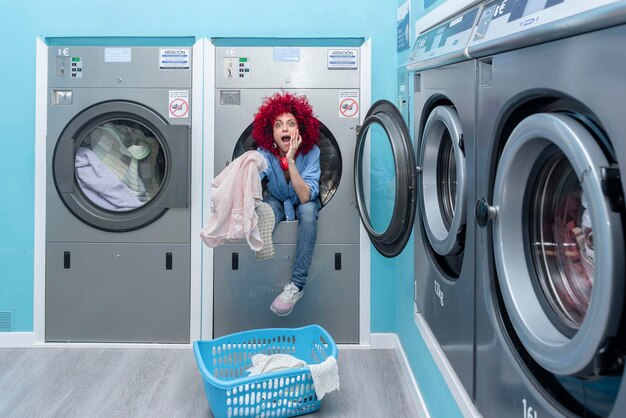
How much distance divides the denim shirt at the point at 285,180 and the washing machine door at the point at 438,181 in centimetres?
83

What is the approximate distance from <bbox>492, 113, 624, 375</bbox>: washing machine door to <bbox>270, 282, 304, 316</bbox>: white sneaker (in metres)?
1.68

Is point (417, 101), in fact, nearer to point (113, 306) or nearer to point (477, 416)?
point (477, 416)

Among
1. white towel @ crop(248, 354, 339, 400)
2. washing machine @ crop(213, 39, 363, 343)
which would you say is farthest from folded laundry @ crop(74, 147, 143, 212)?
white towel @ crop(248, 354, 339, 400)

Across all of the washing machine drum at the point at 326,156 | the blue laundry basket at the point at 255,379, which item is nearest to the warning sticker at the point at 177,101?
the washing machine drum at the point at 326,156

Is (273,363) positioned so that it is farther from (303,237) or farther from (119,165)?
(119,165)

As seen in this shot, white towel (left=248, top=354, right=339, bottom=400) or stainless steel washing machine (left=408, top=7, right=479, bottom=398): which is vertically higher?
stainless steel washing machine (left=408, top=7, right=479, bottom=398)

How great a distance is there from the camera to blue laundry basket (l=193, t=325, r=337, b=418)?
2.12m

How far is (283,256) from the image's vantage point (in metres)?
2.92

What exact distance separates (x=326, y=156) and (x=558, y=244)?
199 centimetres

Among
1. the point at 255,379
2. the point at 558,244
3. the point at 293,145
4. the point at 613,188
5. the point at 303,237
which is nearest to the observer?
the point at 613,188

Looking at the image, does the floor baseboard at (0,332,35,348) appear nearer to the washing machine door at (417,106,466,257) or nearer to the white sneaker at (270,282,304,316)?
the white sneaker at (270,282,304,316)

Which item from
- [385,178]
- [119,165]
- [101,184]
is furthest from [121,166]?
[385,178]

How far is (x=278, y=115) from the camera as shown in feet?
9.07

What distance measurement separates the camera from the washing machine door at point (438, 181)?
5.50ft
